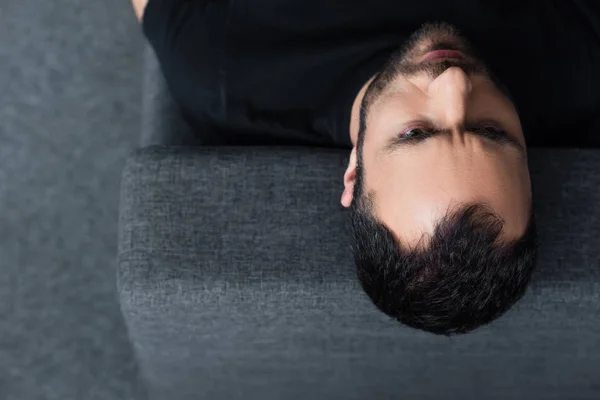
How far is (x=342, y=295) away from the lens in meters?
0.83

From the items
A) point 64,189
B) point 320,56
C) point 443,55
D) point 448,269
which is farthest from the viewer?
point 64,189

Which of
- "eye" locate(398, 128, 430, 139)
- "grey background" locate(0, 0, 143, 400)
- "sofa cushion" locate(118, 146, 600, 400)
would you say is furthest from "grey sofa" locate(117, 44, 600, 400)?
"grey background" locate(0, 0, 143, 400)

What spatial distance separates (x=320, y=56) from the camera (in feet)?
3.28

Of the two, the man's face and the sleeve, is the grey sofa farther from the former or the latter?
the sleeve

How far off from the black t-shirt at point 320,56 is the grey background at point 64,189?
0.43 metres

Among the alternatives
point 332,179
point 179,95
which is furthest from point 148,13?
point 332,179

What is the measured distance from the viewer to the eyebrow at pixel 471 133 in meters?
0.79

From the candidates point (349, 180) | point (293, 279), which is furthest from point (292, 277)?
point (349, 180)

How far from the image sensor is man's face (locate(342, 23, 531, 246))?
76 cm

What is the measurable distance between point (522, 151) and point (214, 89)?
461 mm

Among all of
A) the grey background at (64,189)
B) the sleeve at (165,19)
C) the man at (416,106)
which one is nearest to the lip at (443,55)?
the man at (416,106)

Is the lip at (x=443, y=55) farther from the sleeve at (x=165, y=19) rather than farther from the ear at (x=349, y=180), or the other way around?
the sleeve at (x=165, y=19)

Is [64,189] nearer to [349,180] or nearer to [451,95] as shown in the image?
[349,180]

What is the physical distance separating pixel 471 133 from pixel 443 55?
5.8 inches
